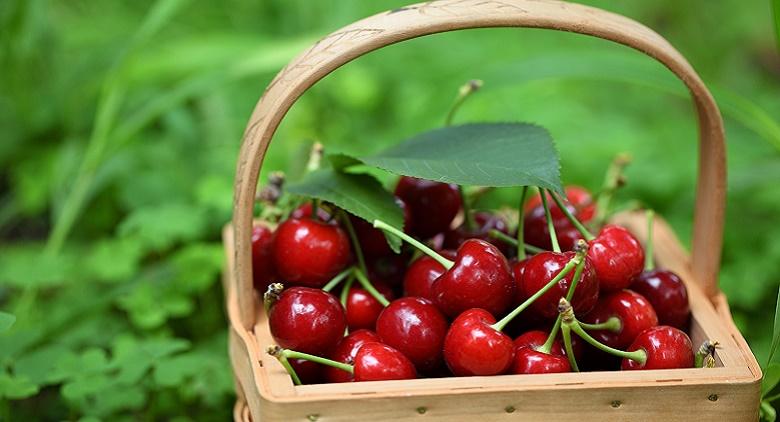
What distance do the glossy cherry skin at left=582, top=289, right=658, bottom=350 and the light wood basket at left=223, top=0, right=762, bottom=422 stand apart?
78mm

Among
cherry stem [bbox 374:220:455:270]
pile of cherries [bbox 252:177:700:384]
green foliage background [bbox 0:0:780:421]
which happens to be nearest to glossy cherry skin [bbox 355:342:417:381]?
pile of cherries [bbox 252:177:700:384]

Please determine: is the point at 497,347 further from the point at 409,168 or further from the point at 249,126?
the point at 249,126

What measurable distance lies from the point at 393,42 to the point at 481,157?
0.55 feet

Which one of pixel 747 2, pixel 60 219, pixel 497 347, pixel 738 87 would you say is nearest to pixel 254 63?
pixel 60 219

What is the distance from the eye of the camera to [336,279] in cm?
101

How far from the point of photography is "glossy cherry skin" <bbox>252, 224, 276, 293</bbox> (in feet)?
3.46

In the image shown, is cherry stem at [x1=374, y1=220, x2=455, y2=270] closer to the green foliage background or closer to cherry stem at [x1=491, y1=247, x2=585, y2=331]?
cherry stem at [x1=491, y1=247, x2=585, y2=331]

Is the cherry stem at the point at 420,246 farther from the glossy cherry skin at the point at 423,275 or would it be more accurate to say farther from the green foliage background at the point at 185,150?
the green foliage background at the point at 185,150

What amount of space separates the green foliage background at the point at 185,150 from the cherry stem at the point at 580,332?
468mm

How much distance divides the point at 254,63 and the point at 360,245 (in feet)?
2.43

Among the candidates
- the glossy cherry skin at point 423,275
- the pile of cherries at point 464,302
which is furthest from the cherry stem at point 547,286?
the glossy cherry skin at point 423,275

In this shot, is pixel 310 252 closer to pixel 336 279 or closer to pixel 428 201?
pixel 336 279

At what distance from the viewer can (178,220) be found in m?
1.63

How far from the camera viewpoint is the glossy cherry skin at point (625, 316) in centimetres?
94
